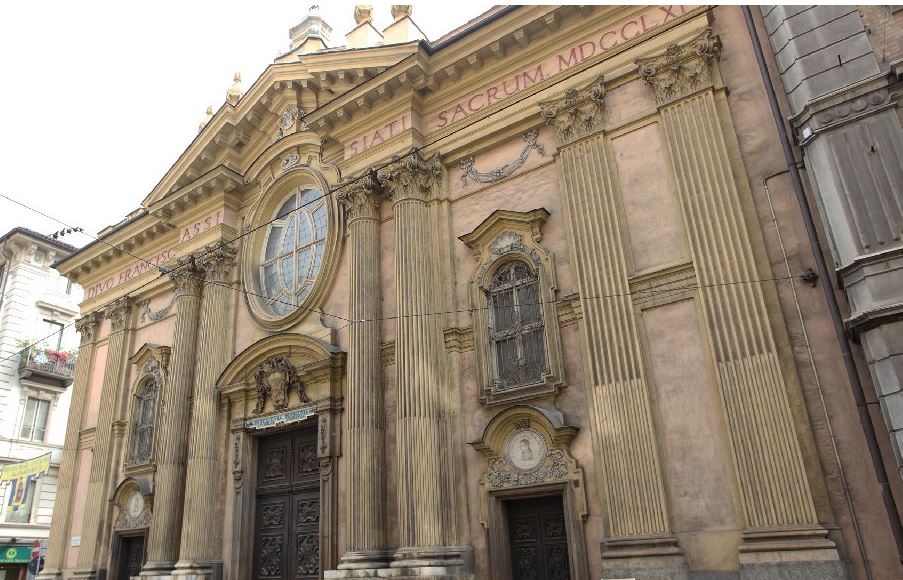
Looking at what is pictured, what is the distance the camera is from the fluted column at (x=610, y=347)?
8891mm

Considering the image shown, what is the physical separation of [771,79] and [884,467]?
547cm

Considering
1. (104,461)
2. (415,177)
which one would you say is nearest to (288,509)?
(104,461)

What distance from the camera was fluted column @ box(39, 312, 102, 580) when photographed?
Answer: 1725 centimetres

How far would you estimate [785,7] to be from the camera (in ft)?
31.3

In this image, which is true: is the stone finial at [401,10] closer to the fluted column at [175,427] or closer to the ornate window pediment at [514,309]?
the ornate window pediment at [514,309]

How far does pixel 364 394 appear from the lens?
1194cm

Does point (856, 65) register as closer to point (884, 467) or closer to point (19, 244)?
point (884, 467)

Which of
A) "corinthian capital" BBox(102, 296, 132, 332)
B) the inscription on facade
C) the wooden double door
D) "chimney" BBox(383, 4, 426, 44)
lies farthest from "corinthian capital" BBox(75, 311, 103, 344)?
"chimney" BBox(383, 4, 426, 44)

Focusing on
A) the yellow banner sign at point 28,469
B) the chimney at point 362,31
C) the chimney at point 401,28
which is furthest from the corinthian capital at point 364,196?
the yellow banner sign at point 28,469

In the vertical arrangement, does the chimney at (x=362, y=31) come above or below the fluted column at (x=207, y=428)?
above

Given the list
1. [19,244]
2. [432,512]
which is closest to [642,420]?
[432,512]

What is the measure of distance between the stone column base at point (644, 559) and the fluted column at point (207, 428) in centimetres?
849

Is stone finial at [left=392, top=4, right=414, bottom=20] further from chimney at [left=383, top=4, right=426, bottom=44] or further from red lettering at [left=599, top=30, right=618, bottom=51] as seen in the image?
red lettering at [left=599, top=30, right=618, bottom=51]

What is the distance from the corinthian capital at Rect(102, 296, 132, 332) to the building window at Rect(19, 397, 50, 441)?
12329 mm
